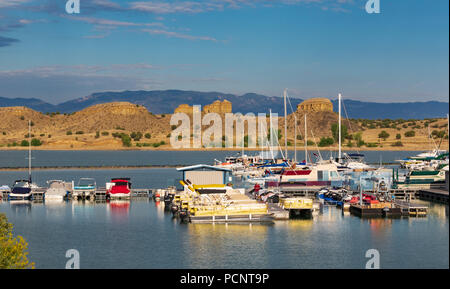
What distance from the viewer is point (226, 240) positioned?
140 feet

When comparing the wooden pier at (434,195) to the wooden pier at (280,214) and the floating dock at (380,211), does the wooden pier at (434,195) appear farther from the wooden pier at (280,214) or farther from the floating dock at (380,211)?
the wooden pier at (280,214)

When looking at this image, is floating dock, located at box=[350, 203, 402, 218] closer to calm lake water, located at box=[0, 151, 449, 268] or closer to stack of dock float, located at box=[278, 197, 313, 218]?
calm lake water, located at box=[0, 151, 449, 268]

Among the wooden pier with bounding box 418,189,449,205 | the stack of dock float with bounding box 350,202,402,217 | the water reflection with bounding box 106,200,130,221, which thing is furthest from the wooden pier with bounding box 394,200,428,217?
the water reflection with bounding box 106,200,130,221

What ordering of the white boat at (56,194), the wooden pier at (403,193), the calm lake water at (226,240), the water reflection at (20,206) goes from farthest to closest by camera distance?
the white boat at (56,194), the wooden pier at (403,193), the water reflection at (20,206), the calm lake water at (226,240)

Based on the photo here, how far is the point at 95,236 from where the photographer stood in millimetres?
47094

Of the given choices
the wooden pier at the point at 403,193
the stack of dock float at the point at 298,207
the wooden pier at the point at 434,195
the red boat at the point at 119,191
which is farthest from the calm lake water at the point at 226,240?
the wooden pier at the point at 403,193

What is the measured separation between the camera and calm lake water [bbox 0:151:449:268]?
3678 centimetres

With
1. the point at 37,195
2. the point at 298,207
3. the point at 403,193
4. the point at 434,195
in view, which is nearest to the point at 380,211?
the point at 298,207

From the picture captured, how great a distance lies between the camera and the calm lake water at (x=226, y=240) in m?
36.8

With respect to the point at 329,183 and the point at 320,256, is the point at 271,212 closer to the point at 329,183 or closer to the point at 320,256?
the point at 320,256

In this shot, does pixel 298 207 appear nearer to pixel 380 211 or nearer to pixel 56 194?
pixel 380 211
